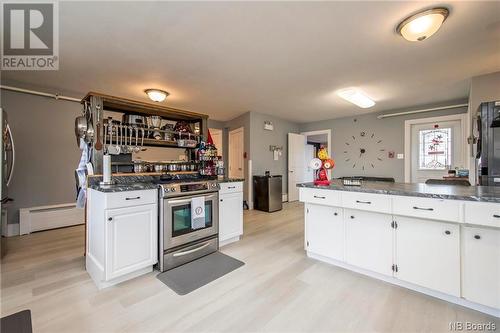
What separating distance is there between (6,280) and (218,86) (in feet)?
10.9

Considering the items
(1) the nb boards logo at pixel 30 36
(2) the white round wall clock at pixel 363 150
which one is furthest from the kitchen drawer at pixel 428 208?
(2) the white round wall clock at pixel 363 150

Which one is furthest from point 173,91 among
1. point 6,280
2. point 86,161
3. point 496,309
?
point 496,309

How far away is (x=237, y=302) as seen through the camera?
1.77m

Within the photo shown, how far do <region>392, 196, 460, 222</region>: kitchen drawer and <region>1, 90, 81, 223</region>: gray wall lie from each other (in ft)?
16.1

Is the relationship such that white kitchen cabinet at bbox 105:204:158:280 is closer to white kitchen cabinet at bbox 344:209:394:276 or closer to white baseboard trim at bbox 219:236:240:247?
white baseboard trim at bbox 219:236:240:247

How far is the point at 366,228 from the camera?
2.11 meters

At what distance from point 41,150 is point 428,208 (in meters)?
5.29

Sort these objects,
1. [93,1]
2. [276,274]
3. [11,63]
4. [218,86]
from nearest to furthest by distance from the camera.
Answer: [93,1] < [276,274] < [11,63] < [218,86]

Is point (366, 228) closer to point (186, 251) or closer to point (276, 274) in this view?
point (276, 274)

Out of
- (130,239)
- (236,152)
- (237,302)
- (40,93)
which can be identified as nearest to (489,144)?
(237,302)

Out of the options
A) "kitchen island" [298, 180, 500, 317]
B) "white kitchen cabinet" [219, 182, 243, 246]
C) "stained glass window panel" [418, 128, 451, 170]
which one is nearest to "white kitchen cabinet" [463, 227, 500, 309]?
"kitchen island" [298, 180, 500, 317]

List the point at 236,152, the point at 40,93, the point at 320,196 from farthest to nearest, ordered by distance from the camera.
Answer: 1. the point at 236,152
2. the point at 40,93
3. the point at 320,196

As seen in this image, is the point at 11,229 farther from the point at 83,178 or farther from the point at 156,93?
the point at 156,93

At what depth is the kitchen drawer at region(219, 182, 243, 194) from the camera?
2948 millimetres
